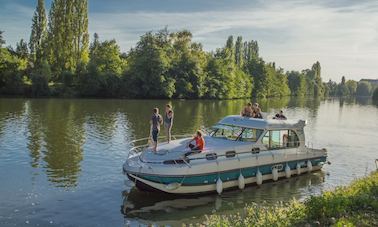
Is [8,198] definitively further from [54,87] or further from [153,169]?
[54,87]

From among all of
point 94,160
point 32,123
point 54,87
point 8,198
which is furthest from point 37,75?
point 8,198

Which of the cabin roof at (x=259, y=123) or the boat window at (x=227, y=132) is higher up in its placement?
the cabin roof at (x=259, y=123)

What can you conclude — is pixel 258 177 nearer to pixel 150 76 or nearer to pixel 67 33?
pixel 150 76

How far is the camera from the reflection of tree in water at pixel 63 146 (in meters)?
21.5

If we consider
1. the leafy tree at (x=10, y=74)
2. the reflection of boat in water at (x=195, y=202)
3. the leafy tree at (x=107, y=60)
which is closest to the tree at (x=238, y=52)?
the leafy tree at (x=107, y=60)

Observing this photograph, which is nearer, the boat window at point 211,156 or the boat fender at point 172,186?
the boat fender at point 172,186

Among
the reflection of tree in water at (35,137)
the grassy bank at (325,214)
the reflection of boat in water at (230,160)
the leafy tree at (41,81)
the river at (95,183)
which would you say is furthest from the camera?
the leafy tree at (41,81)

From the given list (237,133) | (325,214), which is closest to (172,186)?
(237,133)

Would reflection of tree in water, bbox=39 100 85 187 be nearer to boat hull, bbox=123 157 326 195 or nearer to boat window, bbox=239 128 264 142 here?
boat hull, bbox=123 157 326 195

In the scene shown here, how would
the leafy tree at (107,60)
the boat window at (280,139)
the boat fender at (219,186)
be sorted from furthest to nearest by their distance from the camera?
1. the leafy tree at (107,60)
2. the boat window at (280,139)
3. the boat fender at (219,186)

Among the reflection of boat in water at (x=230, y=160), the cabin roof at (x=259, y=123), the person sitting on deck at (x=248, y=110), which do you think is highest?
the person sitting on deck at (x=248, y=110)

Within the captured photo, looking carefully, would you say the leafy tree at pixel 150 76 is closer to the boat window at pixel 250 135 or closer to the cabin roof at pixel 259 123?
the cabin roof at pixel 259 123

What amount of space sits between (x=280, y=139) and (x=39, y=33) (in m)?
78.0

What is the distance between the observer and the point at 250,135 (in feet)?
71.0
